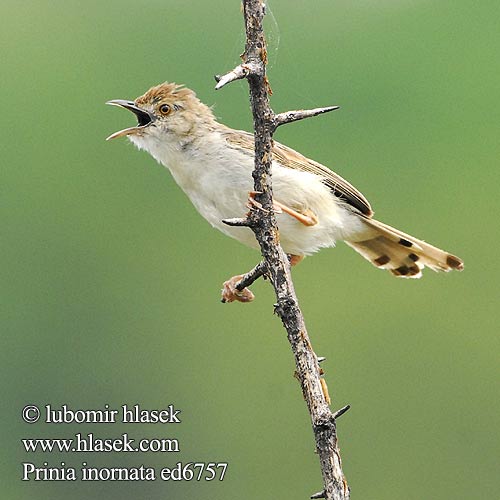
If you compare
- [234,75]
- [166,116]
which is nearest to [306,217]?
[166,116]

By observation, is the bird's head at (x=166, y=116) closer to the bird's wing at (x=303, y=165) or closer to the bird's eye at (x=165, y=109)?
the bird's eye at (x=165, y=109)

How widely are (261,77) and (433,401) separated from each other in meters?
9.41

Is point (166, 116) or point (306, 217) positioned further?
point (166, 116)

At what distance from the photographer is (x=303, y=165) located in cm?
675

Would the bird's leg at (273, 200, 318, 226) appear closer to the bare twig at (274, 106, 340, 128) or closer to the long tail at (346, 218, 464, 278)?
the long tail at (346, 218, 464, 278)

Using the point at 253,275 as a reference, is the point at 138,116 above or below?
above

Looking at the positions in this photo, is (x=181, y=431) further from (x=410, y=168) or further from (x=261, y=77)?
(x=261, y=77)

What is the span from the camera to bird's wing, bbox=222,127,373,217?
6598 millimetres

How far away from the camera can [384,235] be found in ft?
24.1

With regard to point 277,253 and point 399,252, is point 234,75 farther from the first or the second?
point 399,252

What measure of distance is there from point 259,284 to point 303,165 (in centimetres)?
635

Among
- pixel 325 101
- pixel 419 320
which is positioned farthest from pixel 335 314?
pixel 325 101

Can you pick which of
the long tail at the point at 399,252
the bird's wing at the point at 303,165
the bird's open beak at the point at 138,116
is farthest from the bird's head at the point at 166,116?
the long tail at the point at 399,252

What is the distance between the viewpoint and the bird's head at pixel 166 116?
6.59m
